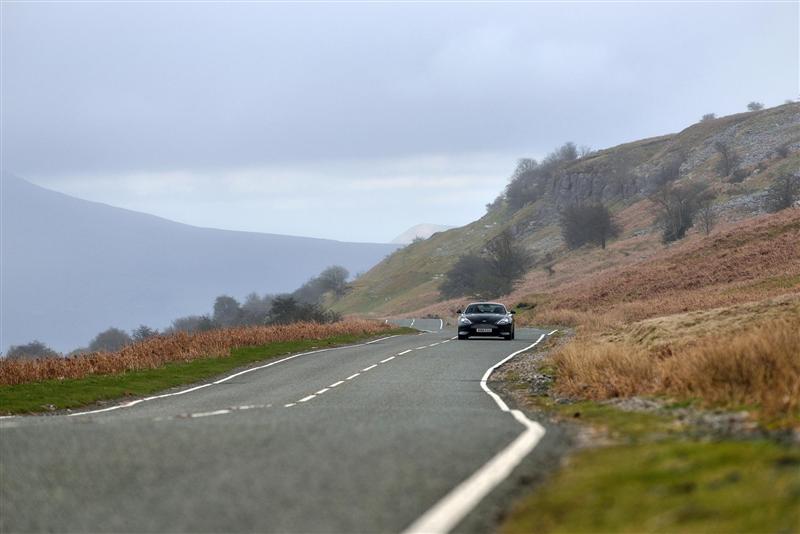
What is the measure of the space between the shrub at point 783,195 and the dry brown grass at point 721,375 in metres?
77.3

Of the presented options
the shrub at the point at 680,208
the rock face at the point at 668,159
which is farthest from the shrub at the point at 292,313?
the rock face at the point at 668,159

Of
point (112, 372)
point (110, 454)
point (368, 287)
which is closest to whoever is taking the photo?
point (110, 454)

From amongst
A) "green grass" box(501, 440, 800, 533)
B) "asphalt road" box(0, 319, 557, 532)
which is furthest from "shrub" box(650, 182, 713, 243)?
"green grass" box(501, 440, 800, 533)

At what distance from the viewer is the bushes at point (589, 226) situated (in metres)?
118

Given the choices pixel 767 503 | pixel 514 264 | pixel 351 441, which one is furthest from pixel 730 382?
pixel 514 264

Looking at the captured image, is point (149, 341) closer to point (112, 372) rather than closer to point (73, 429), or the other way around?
point (112, 372)

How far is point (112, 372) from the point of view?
1012 inches

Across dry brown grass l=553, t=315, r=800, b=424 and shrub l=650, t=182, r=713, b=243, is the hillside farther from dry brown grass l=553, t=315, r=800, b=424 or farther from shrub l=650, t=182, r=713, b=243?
dry brown grass l=553, t=315, r=800, b=424

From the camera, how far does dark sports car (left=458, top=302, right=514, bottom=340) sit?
1523 inches

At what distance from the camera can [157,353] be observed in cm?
3078

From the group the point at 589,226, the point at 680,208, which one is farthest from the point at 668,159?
the point at 680,208

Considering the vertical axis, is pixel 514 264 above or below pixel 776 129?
below

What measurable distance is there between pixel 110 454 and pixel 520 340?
1209 inches

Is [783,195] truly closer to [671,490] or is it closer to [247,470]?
[671,490]
